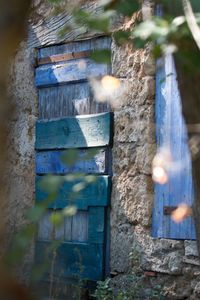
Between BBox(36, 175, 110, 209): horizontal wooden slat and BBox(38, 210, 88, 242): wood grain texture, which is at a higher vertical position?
BBox(36, 175, 110, 209): horizontal wooden slat

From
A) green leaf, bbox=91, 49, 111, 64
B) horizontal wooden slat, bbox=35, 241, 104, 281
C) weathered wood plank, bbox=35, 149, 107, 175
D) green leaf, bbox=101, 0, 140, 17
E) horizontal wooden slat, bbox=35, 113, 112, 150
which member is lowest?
horizontal wooden slat, bbox=35, 241, 104, 281

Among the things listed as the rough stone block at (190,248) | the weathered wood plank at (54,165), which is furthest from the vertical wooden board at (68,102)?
the rough stone block at (190,248)

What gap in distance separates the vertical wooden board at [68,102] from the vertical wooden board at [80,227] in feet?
3.11

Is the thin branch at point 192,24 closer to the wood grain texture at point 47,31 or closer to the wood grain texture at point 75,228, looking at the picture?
the wood grain texture at point 75,228

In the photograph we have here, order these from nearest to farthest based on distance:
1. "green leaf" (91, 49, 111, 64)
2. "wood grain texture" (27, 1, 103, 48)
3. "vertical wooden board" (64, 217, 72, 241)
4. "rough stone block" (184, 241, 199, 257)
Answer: "green leaf" (91, 49, 111, 64) → "rough stone block" (184, 241, 199, 257) → "vertical wooden board" (64, 217, 72, 241) → "wood grain texture" (27, 1, 103, 48)

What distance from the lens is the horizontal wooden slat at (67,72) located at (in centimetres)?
604

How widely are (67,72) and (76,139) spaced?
67cm

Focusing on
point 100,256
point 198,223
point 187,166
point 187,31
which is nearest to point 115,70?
point 187,166

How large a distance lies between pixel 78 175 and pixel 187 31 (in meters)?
0.52

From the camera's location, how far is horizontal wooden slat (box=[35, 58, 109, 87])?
238 inches

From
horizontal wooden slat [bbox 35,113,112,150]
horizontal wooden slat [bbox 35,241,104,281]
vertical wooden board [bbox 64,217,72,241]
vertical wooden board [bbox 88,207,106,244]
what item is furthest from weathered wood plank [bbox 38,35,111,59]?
horizontal wooden slat [bbox 35,241,104,281]

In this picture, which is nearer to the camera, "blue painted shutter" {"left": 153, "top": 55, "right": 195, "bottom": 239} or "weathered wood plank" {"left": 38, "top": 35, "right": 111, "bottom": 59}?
"blue painted shutter" {"left": 153, "top": 55, "right": 195, "bottom": 239}

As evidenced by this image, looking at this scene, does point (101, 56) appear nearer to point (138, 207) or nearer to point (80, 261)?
point (138, 207)

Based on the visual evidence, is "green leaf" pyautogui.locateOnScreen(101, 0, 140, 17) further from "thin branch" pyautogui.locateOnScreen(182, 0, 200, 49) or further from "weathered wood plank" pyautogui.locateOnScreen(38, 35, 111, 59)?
"weathered wood plank" pyautogui.locateOnScreen(38, 35, 111, 59)
